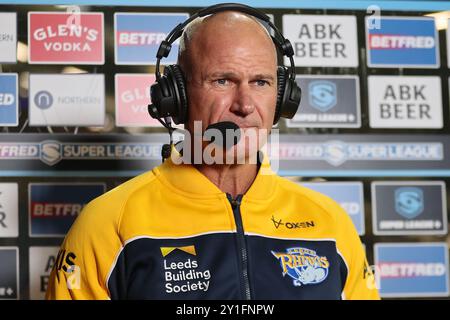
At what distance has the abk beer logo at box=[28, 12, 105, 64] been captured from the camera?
1.55m

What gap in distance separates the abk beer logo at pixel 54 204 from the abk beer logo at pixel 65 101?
16 centimetres

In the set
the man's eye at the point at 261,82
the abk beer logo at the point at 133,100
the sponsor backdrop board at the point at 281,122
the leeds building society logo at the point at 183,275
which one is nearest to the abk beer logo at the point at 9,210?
the sponsor backdrop board at the point at 281,122

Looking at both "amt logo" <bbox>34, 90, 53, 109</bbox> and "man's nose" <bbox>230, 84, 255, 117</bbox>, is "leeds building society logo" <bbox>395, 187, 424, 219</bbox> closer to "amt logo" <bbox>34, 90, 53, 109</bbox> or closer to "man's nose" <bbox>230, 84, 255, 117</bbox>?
"man's nose" <bbox>230, 84, 255, 117</bbox>

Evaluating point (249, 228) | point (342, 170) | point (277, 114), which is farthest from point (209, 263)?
point (342, 170)

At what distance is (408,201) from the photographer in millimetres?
1638

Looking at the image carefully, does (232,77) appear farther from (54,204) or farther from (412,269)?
(412,269)

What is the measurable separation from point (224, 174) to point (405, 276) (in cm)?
76

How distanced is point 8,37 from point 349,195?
0.96 metres

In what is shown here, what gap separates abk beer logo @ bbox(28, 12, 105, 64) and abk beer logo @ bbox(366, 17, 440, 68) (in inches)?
28.6

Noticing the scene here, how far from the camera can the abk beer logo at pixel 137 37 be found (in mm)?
1574

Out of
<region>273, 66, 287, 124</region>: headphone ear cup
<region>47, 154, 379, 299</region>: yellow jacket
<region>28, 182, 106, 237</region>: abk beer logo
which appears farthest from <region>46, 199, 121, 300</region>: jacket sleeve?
<region>28, 182, 106, 237</region>: abk beer logo
